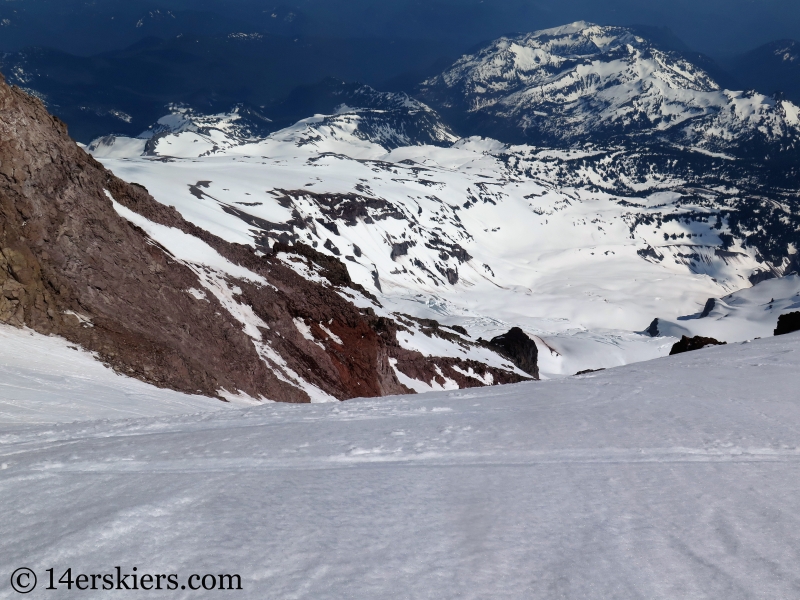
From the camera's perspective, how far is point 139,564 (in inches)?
218

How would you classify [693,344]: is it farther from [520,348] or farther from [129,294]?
[520,348]

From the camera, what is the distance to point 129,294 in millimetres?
22656

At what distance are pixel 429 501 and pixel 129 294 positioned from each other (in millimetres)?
18469

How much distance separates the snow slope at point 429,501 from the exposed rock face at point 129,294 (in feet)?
30.8

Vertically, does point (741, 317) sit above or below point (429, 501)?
below

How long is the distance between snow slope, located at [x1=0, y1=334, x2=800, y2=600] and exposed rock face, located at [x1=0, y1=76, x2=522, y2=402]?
370 inches

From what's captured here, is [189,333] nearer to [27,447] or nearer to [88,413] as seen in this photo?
[88,413]

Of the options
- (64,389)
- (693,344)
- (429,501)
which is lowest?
(693,344)

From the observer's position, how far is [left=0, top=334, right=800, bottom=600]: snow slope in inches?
212

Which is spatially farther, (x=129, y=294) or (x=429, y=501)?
(x=129, y=294)

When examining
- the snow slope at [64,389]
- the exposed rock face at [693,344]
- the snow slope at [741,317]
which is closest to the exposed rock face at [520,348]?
the exposed rock face at [693,344]

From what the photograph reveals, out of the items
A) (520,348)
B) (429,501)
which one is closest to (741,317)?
(520,348)

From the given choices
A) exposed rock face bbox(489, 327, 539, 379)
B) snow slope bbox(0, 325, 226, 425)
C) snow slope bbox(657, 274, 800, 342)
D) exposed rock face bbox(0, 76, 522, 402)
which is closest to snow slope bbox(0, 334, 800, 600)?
snow slope bbox(0, 325, 226, 425)

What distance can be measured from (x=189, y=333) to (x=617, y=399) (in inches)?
666
